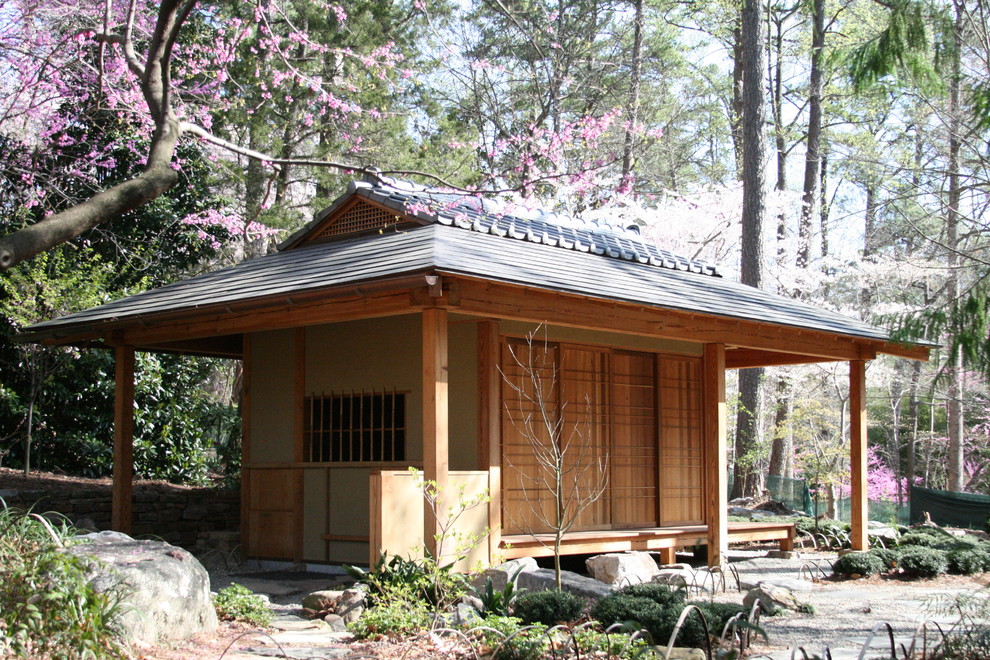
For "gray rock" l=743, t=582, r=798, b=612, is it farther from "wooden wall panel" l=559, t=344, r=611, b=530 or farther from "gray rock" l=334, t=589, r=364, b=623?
"gray rock" l=334, t=589, r=364, b=623

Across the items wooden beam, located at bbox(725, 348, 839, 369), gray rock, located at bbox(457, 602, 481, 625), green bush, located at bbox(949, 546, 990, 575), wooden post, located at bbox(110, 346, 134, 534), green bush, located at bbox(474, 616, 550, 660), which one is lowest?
green bush, located at bbox(949, 546, 990, 575)

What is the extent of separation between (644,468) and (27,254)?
26.7ft

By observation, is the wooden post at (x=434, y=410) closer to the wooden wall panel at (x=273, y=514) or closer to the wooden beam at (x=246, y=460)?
the wooden wall panel at (x=273, y=514)

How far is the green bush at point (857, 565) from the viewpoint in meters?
11.2

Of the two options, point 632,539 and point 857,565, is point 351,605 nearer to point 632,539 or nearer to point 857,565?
point 632,539

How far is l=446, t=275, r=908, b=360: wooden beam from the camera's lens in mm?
8695

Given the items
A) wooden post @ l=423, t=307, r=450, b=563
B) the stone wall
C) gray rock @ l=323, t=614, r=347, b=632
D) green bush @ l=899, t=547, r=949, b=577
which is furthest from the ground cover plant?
green bush @ l=899, t=547, r=949, b=577

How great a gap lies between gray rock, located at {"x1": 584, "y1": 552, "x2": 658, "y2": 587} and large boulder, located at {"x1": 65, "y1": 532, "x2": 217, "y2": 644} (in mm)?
4254

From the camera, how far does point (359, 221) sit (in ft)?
37.2

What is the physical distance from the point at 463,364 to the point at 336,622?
3387mm

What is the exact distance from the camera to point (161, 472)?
15438 mm

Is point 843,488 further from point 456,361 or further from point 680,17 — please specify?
point 456,361

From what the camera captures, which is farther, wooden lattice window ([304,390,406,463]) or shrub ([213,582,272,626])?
wooden lattice window ([304,390,406,463])

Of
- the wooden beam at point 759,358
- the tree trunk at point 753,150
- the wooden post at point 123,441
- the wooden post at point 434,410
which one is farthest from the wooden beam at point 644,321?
the tree trunk at point 753,150
